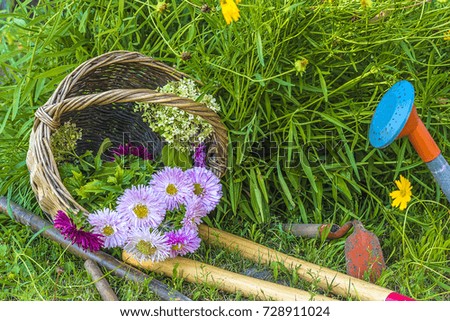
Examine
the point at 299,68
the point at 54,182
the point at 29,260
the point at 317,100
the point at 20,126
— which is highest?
the point at 299,68

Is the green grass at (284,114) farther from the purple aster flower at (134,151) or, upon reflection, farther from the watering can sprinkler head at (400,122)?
the purple aster flower at (134,151)

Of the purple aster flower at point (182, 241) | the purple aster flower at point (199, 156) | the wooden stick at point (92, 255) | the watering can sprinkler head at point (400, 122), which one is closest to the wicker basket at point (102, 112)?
the purple aster flower at point (199, 156)

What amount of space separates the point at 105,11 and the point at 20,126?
488mm

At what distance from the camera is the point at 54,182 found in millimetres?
1748

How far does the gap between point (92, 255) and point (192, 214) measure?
1.02ft

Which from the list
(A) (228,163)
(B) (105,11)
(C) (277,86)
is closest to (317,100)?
(C) (277,86)

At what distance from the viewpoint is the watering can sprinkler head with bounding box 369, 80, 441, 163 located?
1708 millimetres

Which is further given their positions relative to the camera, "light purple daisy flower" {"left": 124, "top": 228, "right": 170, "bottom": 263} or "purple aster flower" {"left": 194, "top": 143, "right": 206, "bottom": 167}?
"purple aster flower" {"left": 194, "top": 143, "right": 206, "bottom": 167}

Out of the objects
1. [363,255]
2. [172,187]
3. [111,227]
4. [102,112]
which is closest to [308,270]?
[363,255]

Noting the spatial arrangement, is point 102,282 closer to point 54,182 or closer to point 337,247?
point 54,182

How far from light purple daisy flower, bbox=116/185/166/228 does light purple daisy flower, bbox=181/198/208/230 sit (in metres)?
0.07

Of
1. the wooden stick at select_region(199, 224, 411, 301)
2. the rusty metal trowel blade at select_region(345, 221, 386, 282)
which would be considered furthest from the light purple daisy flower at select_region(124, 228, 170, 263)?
the rusty metal trowel blade at select_region(345, 221, 386, 282)

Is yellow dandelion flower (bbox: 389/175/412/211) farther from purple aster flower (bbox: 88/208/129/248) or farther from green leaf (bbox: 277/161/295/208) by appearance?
purple aster flower (bbox: 88/208/129/248)

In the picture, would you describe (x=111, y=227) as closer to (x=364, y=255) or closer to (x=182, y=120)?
(x=182, y=120)
